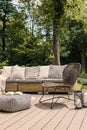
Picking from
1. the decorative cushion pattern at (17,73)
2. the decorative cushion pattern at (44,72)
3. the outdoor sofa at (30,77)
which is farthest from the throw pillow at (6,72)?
the decorative cushion pattern at (44,72)

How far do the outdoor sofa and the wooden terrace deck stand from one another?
2.49 meters

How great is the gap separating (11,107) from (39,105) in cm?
99

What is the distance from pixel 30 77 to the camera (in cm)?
818

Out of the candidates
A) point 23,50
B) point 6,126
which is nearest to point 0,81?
point 6,126

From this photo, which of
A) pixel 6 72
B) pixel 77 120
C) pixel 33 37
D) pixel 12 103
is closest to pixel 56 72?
pixel 6 72

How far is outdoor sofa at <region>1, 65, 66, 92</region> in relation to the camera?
7672 mm

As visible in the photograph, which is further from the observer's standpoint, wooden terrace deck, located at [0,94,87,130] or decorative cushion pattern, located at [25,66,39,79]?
decorative cushion pattern, located at [25,66,39,79]

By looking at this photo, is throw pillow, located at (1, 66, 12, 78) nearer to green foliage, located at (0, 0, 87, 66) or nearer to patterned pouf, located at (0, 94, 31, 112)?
patterned pouf, located at (0, 94, 31, 112)

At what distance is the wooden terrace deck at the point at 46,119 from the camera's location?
353 cm

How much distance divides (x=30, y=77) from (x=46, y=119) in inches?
163

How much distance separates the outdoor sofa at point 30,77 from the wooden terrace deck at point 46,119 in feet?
8.17

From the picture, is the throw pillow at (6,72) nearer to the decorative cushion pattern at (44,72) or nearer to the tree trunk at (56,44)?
the decorative cushion pattern at (44,72)

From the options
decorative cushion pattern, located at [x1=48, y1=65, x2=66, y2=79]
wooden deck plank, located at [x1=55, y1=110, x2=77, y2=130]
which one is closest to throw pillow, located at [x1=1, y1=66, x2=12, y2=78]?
decorative cushion pattern, located at [x1=48, y1=65, x2=66, y2=79]

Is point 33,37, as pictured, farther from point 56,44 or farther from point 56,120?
point 56,120
